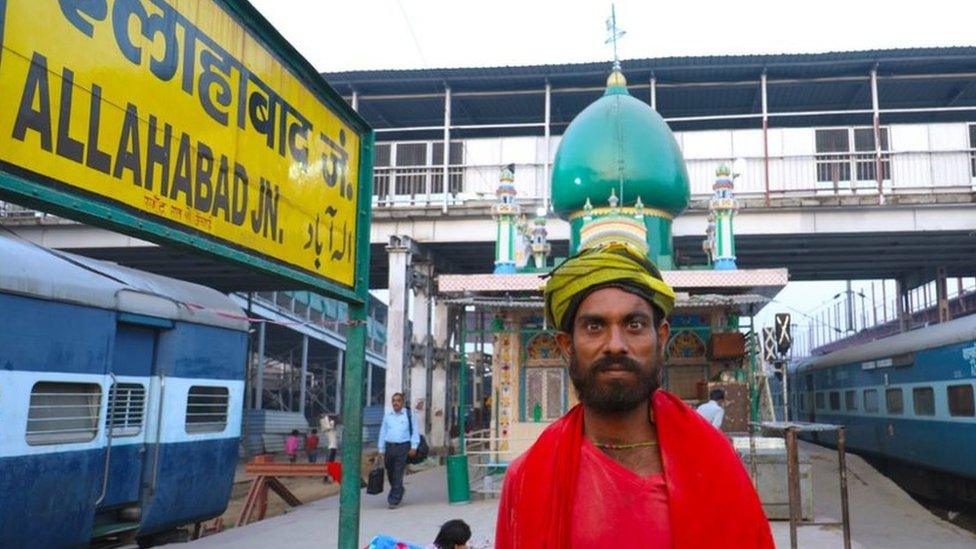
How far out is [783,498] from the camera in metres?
9.91

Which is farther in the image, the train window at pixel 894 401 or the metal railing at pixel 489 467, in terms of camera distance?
the train window at pixel 894 401

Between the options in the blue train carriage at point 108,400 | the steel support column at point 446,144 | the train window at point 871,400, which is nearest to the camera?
the blue train carriage at point 108,400

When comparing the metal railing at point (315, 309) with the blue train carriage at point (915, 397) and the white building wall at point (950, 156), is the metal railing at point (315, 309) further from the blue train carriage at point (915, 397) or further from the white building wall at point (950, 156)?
the white building wall at point (950, 156)

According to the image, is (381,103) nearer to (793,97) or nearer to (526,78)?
(526,78)

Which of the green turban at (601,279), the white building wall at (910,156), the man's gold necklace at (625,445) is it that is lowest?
the man's gold necklace at (625,445)

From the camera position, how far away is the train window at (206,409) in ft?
31.1

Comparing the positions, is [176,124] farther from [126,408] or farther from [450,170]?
[450,170]

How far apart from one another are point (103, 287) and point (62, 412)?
4.55 feet

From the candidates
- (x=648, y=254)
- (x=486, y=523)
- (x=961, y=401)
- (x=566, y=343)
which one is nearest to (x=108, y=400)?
(x=486, y=523)

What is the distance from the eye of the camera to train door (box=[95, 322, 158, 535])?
7.97 metres

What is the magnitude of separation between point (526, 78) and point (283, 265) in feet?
55.9

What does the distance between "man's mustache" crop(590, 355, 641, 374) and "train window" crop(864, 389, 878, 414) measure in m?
16.7

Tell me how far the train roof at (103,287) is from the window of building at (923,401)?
37.6ft

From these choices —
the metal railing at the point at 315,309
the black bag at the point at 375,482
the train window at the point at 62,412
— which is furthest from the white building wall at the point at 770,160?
the train window at the point at 62,412
